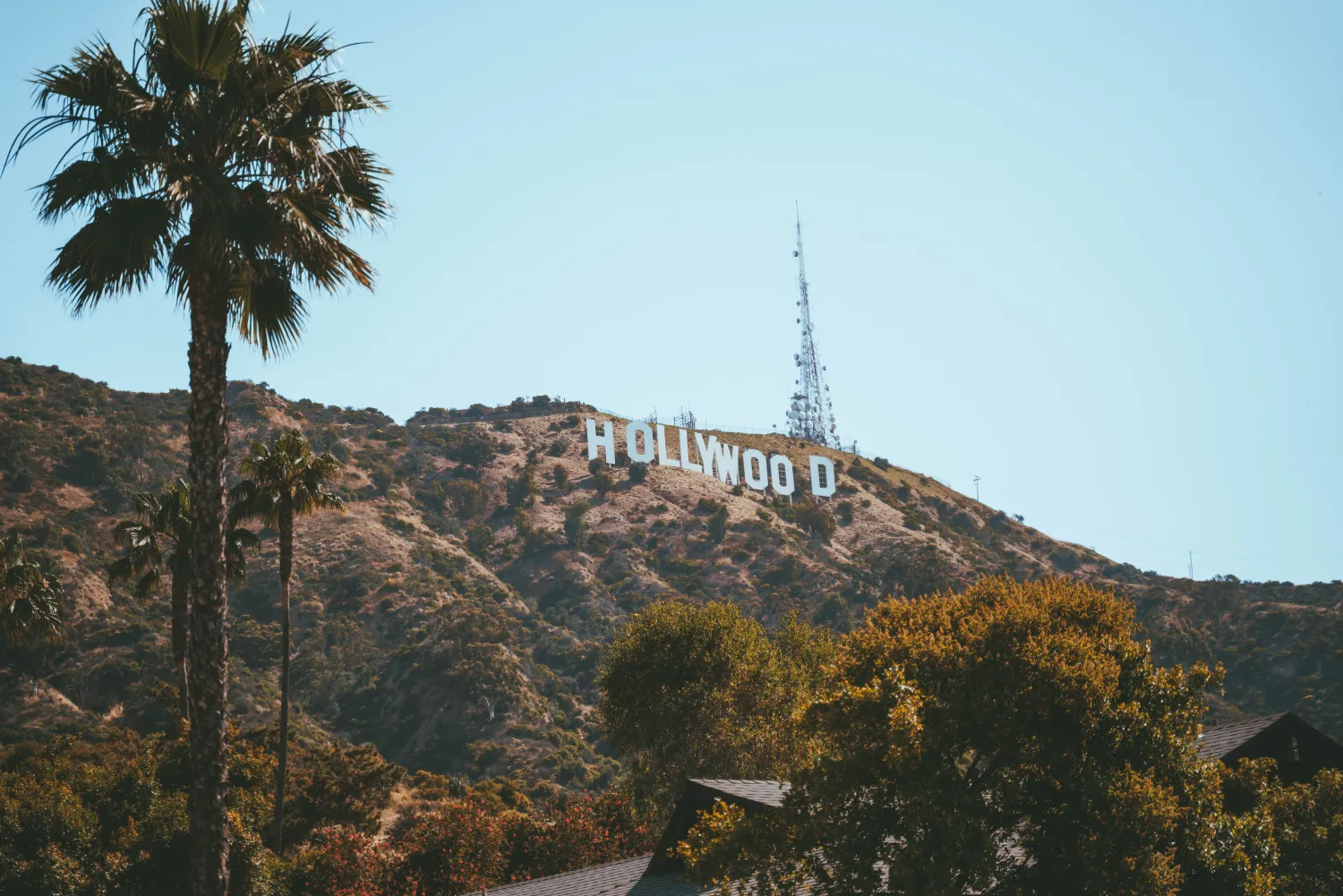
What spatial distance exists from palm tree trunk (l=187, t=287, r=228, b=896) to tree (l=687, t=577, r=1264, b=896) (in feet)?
23.5

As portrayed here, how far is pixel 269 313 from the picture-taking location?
15820 mm

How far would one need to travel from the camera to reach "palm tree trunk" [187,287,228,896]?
535 inches

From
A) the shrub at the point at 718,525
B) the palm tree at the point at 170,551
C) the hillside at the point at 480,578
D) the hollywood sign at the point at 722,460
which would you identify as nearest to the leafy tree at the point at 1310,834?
the palm tree at the point at 170,551

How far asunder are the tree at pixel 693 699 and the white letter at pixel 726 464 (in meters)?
72.4

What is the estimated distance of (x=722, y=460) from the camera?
118562mm

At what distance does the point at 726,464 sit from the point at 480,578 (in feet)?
109

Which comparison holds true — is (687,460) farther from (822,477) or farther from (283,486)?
(283,486)

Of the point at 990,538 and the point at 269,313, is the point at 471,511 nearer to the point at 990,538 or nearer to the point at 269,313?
the point at 990,538

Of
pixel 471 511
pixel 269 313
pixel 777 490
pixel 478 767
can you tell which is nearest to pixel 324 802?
pixel 478 767

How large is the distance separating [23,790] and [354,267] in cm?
2532

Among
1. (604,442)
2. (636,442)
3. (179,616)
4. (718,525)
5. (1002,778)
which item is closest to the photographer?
(1002,778)

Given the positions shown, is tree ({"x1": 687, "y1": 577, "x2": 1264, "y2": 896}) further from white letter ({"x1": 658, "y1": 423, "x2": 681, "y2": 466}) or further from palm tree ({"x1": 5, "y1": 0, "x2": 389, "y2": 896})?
white letter ({"x1": 658, "y1": 423, "x2": 681, "y2": 466})

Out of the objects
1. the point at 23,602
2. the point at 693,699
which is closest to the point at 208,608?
the point at 23,602

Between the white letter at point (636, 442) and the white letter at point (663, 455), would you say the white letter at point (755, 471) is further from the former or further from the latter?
the white letter at point (636, 442)
